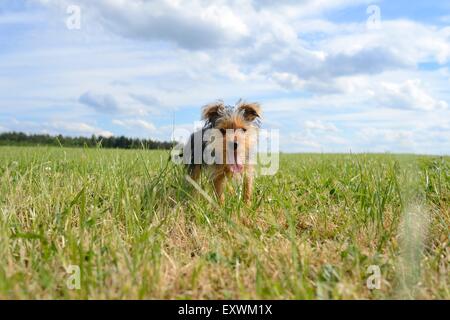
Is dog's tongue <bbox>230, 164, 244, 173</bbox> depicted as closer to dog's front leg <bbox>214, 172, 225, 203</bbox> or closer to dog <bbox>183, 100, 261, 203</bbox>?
dog <bbox>183, 100, 261, 203</bbox>

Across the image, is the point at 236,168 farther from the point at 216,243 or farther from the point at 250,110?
the point at 216,243

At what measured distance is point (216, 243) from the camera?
402 centimetres

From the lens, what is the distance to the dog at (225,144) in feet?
22.8

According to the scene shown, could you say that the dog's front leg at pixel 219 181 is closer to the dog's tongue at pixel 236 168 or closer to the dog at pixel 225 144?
the dog at pixel 225 144

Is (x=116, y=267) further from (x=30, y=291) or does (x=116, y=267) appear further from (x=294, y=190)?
(x=294, y=190)

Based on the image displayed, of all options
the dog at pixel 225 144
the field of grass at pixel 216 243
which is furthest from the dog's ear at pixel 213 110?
the field of grass at pixel 216 243

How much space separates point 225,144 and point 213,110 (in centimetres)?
93

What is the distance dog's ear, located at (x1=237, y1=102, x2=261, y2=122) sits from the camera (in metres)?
7.78

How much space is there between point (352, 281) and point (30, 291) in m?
2.23

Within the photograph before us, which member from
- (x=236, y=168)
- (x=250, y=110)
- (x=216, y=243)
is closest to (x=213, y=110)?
(x=250, y=110)

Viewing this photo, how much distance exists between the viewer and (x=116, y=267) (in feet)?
10.6

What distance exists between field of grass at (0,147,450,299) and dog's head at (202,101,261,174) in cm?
68
